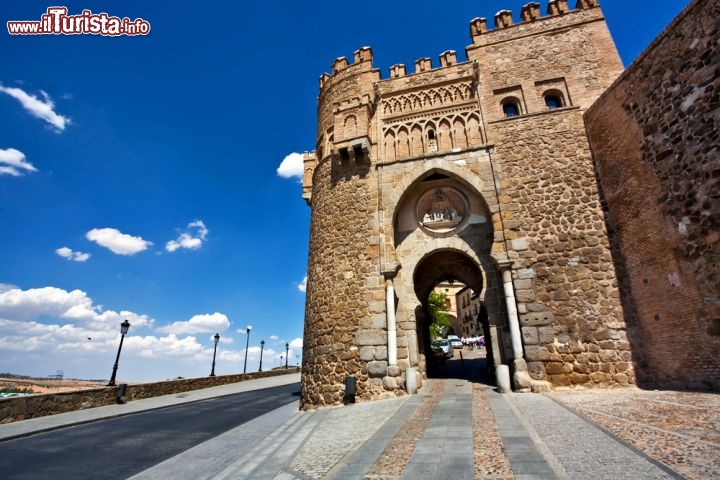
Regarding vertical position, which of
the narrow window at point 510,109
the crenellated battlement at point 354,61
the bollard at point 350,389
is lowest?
the bollard at point 350,389

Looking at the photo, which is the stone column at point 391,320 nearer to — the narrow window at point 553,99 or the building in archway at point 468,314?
the narrow window at point 553,99

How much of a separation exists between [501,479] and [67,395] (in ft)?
41.0

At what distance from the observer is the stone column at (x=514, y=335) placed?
26.9 feet

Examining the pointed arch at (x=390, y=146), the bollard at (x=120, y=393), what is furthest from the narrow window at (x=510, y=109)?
the bollard at (x=120, y=393)

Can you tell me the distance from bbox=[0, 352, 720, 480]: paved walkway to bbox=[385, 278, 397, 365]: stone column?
148 centimetres

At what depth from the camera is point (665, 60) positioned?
7.84m

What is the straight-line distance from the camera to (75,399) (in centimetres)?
1034

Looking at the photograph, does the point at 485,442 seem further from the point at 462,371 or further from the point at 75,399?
the point at 75,399

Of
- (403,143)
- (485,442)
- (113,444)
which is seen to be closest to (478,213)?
(403,143)

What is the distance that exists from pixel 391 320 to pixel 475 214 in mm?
4324

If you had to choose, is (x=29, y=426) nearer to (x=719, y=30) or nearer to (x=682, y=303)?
(x=682, y=303)

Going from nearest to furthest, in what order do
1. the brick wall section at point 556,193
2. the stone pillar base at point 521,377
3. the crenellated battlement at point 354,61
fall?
the stone pillar base at point 521,377, the brick wall section at point 556,193, the crenellated battlement at point 354,61

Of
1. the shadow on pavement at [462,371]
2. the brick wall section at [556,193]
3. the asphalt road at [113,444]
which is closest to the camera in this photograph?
the asphalt road at [113,444]

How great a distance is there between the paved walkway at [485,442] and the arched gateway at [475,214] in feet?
5.16
